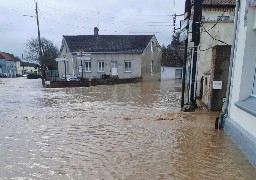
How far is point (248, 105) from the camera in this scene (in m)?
6.27

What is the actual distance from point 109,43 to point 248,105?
36.9 metres

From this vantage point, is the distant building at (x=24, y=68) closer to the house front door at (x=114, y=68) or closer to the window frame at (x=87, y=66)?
the window frame at (x=87, y=66)

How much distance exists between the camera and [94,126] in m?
9.27

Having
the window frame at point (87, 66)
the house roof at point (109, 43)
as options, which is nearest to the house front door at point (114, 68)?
the house roof at point (109, 43)

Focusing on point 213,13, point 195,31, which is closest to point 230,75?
point 195,31

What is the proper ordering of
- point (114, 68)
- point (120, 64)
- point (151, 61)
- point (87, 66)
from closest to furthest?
1. point (120, 64)
2. point (114, 68)
3. point (87, 66)
4. point (151, 61)

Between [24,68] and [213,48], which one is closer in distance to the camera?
[213,48]

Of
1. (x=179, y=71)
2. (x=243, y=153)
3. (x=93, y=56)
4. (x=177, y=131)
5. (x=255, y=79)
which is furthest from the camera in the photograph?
(x=179, y=71)

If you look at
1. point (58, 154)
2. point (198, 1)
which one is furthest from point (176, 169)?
point (198, 1)

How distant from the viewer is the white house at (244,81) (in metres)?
6.00

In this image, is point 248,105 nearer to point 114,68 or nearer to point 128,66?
point 128,66

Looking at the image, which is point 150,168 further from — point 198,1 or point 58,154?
point 198,1

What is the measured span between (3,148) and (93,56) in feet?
113

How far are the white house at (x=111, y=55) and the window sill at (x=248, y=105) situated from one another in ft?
110
